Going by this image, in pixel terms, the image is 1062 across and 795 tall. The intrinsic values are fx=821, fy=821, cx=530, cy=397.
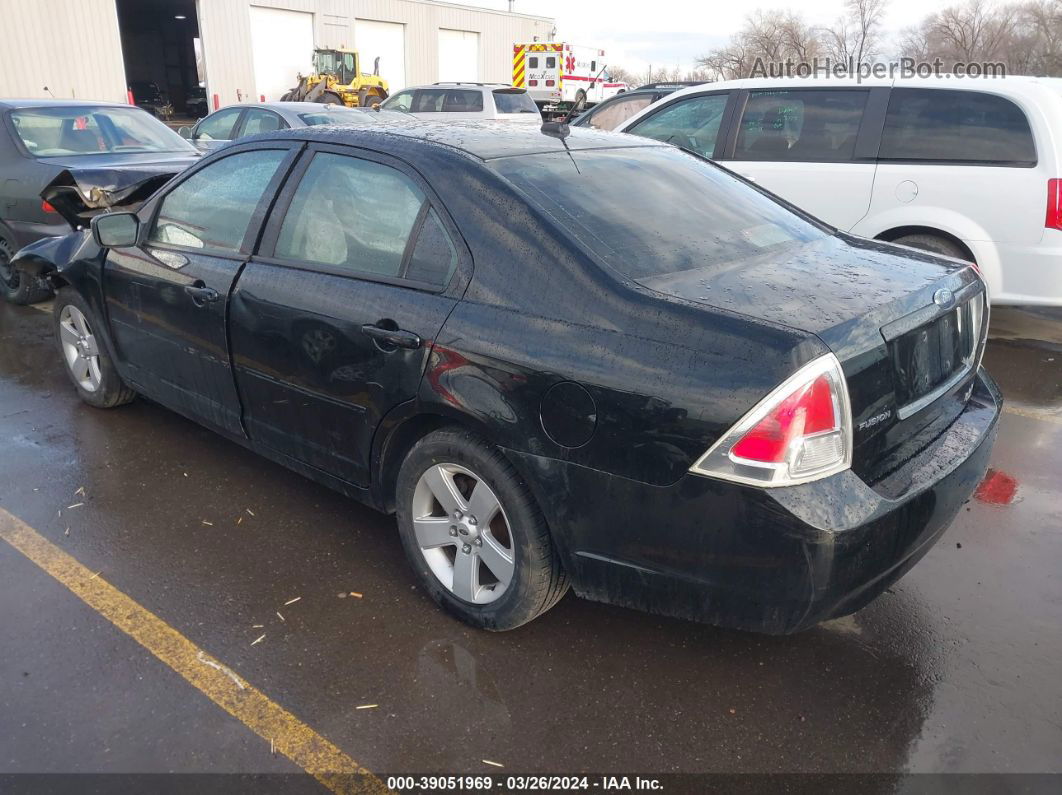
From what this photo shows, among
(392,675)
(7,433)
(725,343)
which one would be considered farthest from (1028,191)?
(7,433)

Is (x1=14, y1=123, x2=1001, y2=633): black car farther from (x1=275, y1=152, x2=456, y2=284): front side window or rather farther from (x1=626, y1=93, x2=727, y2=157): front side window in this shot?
(x1=626, y1=93, x2=727, y2=157): front side window

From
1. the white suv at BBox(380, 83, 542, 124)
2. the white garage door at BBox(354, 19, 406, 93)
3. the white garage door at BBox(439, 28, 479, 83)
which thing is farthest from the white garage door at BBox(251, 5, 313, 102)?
the white suv at BBox(380, 83, 542, 124)

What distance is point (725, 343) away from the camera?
7.25ft

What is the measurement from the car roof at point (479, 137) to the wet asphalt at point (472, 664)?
5.40ft

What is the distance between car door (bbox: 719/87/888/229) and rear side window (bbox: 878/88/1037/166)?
157mm

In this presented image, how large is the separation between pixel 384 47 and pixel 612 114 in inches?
1100

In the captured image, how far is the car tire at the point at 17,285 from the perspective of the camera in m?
7.15

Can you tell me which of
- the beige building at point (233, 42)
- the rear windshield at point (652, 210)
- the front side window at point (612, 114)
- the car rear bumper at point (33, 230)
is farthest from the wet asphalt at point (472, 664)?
the beige building at point (233, 42)

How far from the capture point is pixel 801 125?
6.42 metres

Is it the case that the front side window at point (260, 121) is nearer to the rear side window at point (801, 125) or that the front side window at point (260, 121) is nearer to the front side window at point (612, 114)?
the front side window at point (612, 114)

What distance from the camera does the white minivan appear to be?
5492 millimetres

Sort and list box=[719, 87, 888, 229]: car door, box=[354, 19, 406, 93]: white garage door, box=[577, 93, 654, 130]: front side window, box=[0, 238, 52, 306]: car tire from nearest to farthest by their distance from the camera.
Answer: box=[719, 87, 888, 229]: car door < box=[0, 238, 52, 306]: car tire < box=[577, 93, 654, 130]: front side window < box=[354, 19, 406, 93]: white garage door

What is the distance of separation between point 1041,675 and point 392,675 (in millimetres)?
2108

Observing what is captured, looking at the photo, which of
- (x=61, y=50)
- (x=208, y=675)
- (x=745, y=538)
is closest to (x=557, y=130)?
(x=745, y=538)
